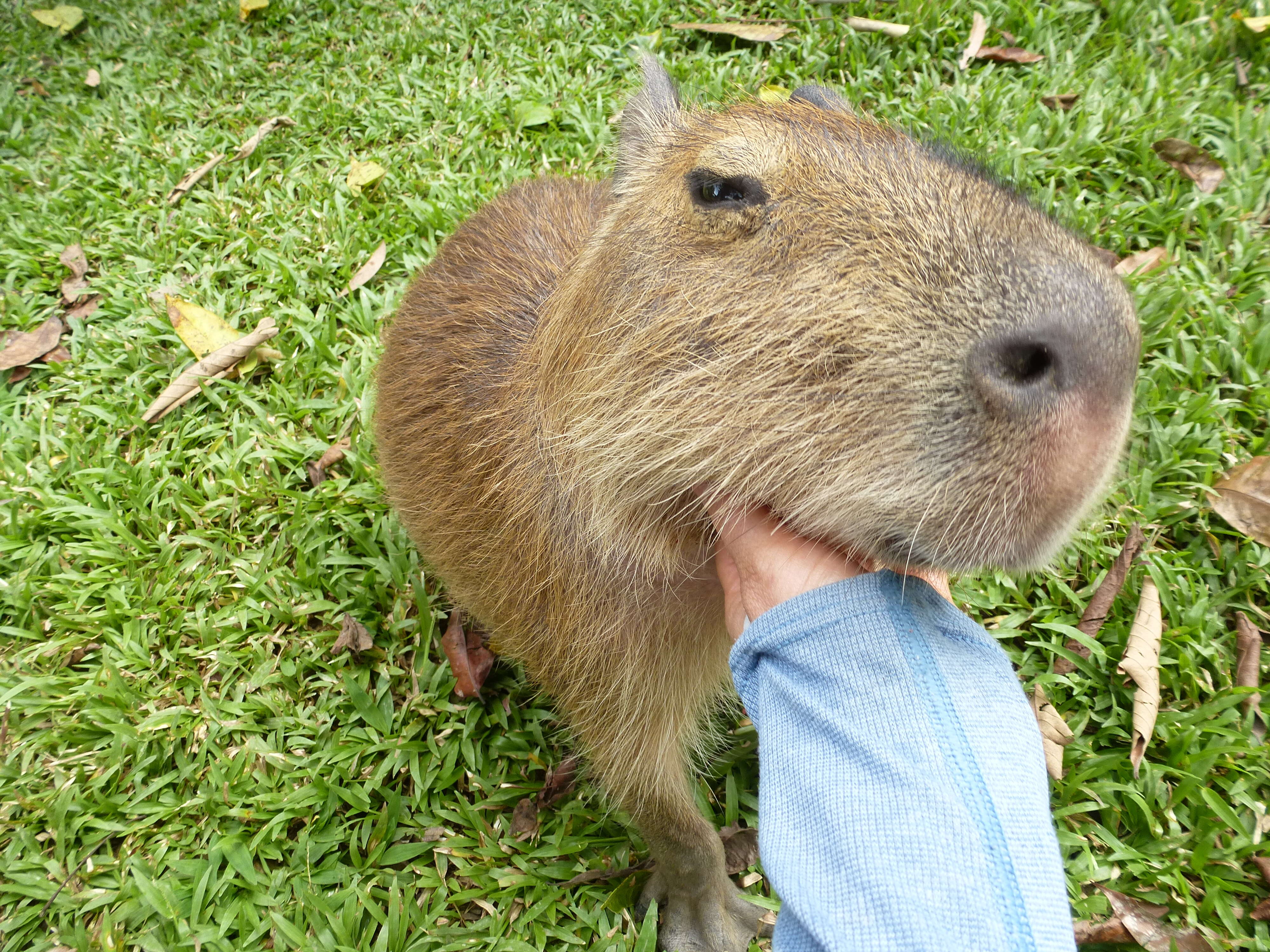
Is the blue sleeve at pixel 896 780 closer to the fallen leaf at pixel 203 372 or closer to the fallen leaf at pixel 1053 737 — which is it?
the fallen leaf at pixel 1053 737

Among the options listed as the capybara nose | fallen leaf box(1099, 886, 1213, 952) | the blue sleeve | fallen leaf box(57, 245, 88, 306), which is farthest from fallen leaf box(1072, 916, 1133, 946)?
fallen leaf box(57, 245, 88, 306)

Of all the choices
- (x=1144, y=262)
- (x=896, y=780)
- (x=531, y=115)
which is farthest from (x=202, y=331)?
(x=1144, y=262)

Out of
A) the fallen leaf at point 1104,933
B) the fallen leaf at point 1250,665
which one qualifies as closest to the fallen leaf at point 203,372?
the fallen leaf at point 1104,933

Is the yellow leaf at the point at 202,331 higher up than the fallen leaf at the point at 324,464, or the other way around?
the yellow leaf at the point at 202,331

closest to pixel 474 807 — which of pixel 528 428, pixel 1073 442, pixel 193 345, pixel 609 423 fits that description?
pixel 528 428

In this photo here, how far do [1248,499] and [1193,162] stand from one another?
5.33ft

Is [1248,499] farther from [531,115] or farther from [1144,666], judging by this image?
[531,115]

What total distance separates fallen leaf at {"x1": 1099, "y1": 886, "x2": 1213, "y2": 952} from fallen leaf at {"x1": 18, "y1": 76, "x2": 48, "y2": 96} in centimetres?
643

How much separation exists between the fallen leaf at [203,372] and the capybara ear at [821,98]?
8.08ft

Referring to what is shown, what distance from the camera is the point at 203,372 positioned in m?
3.37

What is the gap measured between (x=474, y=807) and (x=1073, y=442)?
2.01 metres

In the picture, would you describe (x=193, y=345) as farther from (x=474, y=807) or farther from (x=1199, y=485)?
(x=1199, y=485)

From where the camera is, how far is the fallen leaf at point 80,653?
2.75 metres

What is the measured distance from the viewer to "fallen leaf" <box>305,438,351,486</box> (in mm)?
3123
